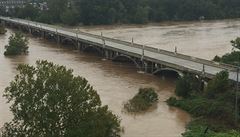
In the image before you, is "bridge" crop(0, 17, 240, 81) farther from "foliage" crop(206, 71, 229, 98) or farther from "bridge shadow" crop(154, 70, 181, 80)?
"foliage" crop(206, 71, 229, 98)

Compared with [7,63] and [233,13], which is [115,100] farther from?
[233,13]

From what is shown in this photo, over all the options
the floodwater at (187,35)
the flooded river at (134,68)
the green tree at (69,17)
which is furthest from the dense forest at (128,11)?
the flooded river at (134,68)

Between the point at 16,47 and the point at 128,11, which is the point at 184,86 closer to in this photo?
the point at 16,47

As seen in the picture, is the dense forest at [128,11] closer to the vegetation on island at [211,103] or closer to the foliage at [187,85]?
the foliage at [187,85]

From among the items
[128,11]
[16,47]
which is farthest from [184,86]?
[128,11]

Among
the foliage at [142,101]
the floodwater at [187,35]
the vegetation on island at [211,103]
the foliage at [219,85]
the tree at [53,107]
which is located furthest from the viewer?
the floodwater at [187,35]

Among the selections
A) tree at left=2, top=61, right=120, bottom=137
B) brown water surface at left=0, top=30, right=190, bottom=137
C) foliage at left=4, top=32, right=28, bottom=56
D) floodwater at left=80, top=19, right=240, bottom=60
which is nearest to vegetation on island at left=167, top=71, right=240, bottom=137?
brown water surface at left=0, top=30, right=190, bottom=137
